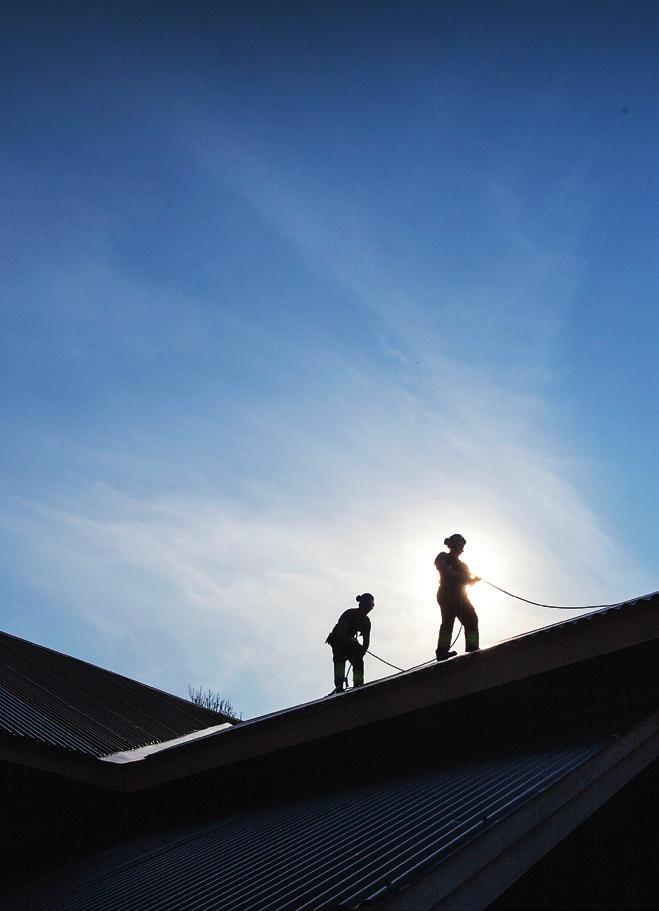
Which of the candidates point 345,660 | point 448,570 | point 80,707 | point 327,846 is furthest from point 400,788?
point 345,660

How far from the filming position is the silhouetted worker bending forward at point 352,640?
13648 mm

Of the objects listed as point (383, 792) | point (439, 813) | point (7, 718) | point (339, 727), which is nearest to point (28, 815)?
point (7, 718)

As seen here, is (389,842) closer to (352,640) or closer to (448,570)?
(448,570)

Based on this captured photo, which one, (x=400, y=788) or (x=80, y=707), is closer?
(x=400, y=788)

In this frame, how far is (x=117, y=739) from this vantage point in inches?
410

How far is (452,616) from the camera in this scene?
10.5 meters

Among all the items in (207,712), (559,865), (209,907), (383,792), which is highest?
(207,712)

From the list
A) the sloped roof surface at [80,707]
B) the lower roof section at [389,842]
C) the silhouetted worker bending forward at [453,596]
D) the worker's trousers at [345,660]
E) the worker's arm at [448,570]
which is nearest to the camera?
the lower roof section at [389,842]

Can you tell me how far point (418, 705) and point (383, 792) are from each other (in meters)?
0.88

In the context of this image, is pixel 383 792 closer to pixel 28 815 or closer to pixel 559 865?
pixel 559 865

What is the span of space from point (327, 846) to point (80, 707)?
699 centimetres

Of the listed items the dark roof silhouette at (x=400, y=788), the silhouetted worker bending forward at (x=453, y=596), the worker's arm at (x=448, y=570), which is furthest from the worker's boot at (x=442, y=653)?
the dark roof silhouette at (x=400, y=788)

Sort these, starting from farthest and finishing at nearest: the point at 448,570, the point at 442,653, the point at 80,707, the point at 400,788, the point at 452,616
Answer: the point at 80,707 < the point at 448,570 < the point at 452,616 < the point at 442,653 < the point at 400,788

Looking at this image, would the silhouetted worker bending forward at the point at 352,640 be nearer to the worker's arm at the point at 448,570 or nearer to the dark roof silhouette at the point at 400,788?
the worker's arm at the point at 448,570
